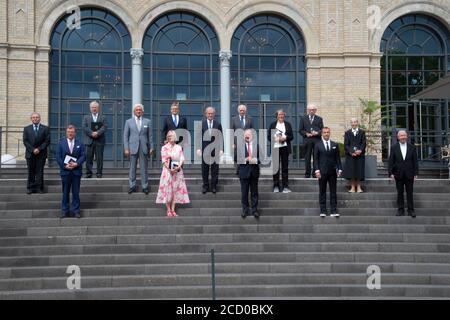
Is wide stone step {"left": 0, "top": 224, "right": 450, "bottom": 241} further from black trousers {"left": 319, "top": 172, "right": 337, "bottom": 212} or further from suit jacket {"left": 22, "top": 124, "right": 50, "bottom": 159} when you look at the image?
suit jacket {"left": 22, "top": 124, "right": 50, "bottom": 159}

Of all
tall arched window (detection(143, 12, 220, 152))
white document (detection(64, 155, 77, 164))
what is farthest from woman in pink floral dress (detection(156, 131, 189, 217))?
tall arched window (detection(143, 12, 220, 152))

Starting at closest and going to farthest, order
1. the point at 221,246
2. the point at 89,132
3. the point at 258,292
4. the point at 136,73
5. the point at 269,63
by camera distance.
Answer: the point at 258,292, the point at 221,246, the point at 89,132, the point at 136,73, the point at 269,63

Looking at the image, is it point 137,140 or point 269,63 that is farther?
point 269,63

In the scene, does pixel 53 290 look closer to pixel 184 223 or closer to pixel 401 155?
pixel 184 223

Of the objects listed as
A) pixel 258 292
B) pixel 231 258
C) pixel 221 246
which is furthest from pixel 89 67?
pixel 258 292

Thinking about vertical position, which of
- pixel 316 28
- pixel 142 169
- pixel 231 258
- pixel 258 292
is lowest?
pixel 258 292

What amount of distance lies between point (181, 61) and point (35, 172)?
29.4ft

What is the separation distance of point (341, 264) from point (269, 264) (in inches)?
51.0

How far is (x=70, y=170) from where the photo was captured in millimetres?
13344

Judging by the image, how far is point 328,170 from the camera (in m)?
13.7

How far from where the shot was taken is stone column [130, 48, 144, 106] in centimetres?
2172

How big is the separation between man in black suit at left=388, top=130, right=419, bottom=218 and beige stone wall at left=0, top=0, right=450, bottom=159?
7.54 meters

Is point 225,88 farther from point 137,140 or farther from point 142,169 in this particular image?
point 142,169

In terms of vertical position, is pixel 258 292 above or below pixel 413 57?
below
